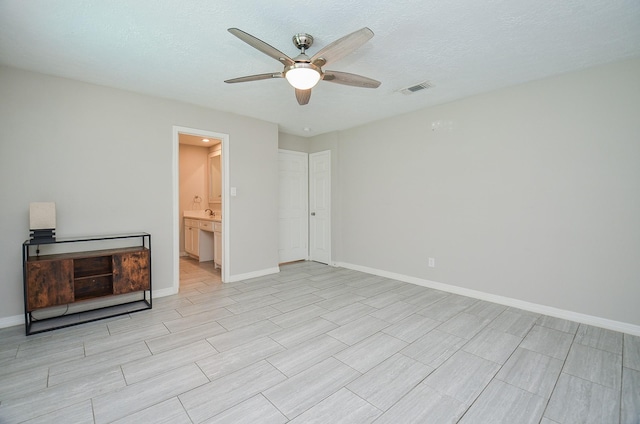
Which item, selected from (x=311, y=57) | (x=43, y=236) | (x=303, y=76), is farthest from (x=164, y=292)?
(x=311, y=57)

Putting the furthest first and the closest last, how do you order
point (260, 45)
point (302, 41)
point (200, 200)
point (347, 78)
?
1. point (200, 200)
2. point (347, 78)
3. point (302, 41)
4. point (260, 45)

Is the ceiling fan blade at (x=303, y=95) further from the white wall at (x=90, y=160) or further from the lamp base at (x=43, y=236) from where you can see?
the lamp base at (x=43, y=236)

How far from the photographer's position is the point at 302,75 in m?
2.17

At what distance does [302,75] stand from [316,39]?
44cm

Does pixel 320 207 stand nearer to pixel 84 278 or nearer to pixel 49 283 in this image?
pixel 84 278

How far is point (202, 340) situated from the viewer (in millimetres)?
2580

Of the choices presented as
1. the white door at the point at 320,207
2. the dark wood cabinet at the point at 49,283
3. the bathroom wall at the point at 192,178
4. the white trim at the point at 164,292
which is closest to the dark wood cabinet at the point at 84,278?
the dark wood cabinet at the point at 49,283

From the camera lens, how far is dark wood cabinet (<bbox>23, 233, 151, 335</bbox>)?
2.74 metres

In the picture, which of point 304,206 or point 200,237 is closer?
point 200,237

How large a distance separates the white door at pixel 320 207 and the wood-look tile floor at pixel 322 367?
2.39 meters

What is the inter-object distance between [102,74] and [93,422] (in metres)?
3.14

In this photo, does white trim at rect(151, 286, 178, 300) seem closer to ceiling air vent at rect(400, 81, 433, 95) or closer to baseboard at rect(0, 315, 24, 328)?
baseboard at rect(0, 315, 24, 328)

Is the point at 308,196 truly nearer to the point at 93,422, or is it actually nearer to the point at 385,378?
the point at 385,378

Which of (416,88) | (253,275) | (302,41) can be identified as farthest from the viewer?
(253,275)
